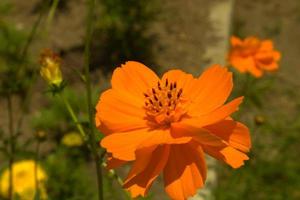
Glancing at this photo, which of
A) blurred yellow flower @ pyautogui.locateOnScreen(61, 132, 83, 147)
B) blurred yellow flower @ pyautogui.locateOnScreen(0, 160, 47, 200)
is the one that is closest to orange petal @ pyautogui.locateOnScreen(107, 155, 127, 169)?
blurred yellow flower @ pyautogui.locateOnScreen(0, 160, 47, 200)

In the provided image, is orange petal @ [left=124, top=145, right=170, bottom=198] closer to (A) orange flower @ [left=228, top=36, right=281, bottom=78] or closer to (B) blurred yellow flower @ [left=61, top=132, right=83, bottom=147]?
(A) orange flower @ [left=228, top=36, right=281, bottom=78]

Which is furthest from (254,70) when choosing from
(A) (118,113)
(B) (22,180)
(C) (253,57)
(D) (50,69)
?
(A) (118,113)

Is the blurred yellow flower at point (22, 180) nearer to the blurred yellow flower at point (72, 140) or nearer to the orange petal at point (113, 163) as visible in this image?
the blurred yellow flower at point (72, 140)

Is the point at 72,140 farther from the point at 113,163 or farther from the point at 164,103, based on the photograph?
the point at 113,163

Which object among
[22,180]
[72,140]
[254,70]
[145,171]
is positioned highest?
[145,171]

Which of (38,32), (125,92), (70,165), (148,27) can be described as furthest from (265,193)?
(125,92)

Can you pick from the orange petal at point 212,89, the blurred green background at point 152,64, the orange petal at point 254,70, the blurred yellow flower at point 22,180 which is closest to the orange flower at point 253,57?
the orange petal at point 254,70

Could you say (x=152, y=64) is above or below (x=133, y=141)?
below
